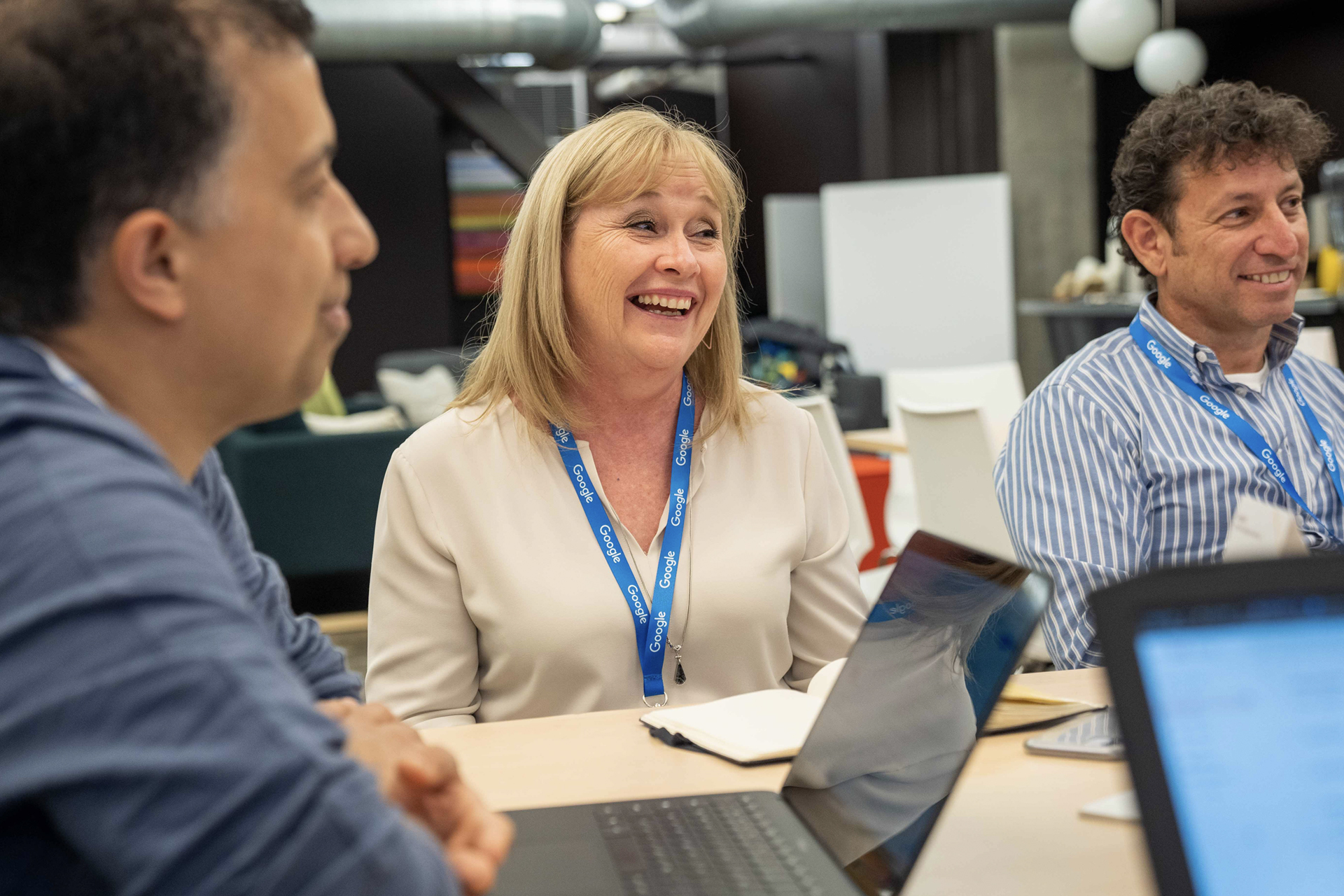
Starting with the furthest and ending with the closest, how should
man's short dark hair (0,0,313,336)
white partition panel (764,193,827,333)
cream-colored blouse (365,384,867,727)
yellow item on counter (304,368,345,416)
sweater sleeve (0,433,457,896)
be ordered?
white partition panel (764,193,827,333)
yellow item on counter (304,368,345,416)
cream-colored blouse (365,384,867,727)
man's short dark hair (0,0,313,336)
sweater sleeve (0,433,457,896)

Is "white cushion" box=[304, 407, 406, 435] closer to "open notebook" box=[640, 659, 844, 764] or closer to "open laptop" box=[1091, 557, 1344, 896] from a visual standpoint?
"open notebook" box=[640, 659, 844, 764]

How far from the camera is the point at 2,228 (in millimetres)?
703

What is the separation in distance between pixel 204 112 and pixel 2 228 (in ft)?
0.44

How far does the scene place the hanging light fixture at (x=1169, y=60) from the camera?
7605 millimetres

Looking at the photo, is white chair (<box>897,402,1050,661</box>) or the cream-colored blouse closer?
the cream-colored blouse

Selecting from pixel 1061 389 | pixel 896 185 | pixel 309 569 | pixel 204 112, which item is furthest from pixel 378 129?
pixel 204 112

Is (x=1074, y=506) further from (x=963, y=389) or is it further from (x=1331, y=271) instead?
(x=1331, y=271)

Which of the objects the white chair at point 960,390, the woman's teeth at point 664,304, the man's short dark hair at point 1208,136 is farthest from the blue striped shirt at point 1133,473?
the white chair at point 960,390

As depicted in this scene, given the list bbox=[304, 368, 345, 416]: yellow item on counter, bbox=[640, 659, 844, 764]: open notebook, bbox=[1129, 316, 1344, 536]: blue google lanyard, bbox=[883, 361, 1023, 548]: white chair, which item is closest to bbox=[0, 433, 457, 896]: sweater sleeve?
bbox=[640, 659, 844, 764]: open notebook

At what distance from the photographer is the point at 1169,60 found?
7621mm

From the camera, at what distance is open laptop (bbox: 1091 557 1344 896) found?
578 mm

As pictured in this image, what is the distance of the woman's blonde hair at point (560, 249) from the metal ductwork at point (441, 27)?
684 centimetres

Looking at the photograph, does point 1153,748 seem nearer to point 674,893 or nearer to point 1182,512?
point 674,893

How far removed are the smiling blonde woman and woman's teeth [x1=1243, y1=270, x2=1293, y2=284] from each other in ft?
2.66
